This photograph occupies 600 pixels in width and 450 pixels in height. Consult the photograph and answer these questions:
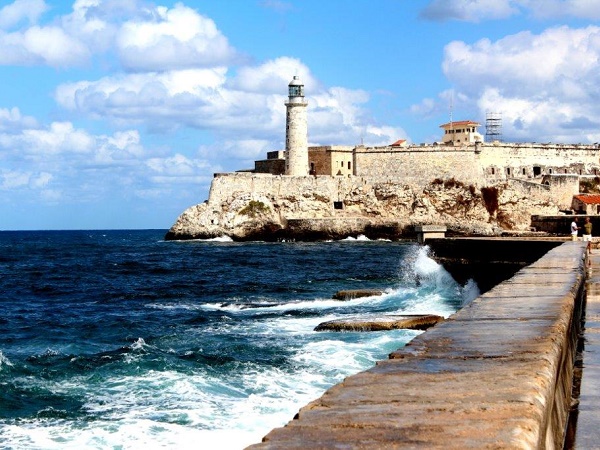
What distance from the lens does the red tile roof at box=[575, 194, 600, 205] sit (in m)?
63.9

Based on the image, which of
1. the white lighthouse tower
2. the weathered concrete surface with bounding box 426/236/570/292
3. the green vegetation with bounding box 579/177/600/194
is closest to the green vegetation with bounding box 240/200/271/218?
the white lighthouse tower

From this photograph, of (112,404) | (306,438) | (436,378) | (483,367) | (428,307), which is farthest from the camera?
(428,307)

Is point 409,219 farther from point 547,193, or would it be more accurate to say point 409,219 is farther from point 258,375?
point 258,375

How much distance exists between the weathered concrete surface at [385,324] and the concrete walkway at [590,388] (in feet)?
24.6

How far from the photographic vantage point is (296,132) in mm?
69875

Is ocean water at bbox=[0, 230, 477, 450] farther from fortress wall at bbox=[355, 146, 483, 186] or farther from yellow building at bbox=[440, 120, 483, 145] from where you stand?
yellow building at bbox=[440, 120, 483, 145]

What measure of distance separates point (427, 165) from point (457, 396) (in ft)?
234

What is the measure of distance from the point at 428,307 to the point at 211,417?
1194cm

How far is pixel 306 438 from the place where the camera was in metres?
2.93

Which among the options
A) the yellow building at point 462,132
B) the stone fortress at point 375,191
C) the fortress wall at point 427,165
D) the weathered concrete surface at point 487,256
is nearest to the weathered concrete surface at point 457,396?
the weathered concrete surface at point 487,256

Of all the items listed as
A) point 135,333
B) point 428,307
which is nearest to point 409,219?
point 428,307

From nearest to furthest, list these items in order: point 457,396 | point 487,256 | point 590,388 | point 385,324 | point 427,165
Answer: point 457,396, point 590,388, point 385,324, point 487,256, point 427,165

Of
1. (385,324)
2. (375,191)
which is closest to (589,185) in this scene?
(375,191)

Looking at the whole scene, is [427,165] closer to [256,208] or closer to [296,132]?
[296,132]
